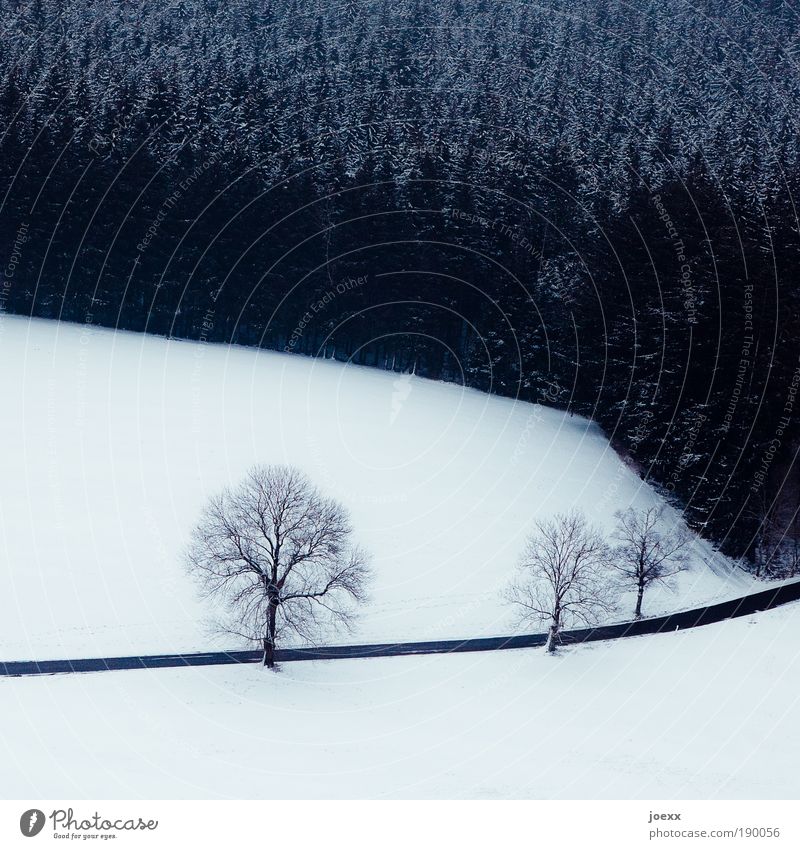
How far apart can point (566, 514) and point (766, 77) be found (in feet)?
204

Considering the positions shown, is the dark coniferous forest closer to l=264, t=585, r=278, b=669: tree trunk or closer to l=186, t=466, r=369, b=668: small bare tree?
l=186, t=466, r=369, b=668: small bare tree

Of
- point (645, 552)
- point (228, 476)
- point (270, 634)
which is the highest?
point (228, 476)

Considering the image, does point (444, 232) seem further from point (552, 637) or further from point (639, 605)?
point (552, 637)

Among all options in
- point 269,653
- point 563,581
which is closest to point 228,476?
point 269,653

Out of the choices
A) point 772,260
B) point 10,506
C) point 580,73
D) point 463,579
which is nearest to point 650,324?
point 772,260

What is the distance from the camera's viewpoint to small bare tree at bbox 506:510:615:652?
137ft

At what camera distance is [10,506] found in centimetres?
4441

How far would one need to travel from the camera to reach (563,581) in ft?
138

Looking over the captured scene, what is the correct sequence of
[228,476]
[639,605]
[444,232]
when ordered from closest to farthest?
1. [639,605]
2. [228,476]
3. [444,232]

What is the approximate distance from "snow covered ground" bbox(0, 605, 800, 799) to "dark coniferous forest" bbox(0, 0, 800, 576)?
1317 centimetres

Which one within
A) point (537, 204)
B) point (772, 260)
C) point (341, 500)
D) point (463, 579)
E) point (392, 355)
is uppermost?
point (537, 204)

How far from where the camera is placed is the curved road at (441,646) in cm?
3625

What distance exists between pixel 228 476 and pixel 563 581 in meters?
18.3

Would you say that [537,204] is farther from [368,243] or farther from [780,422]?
[780,422]
